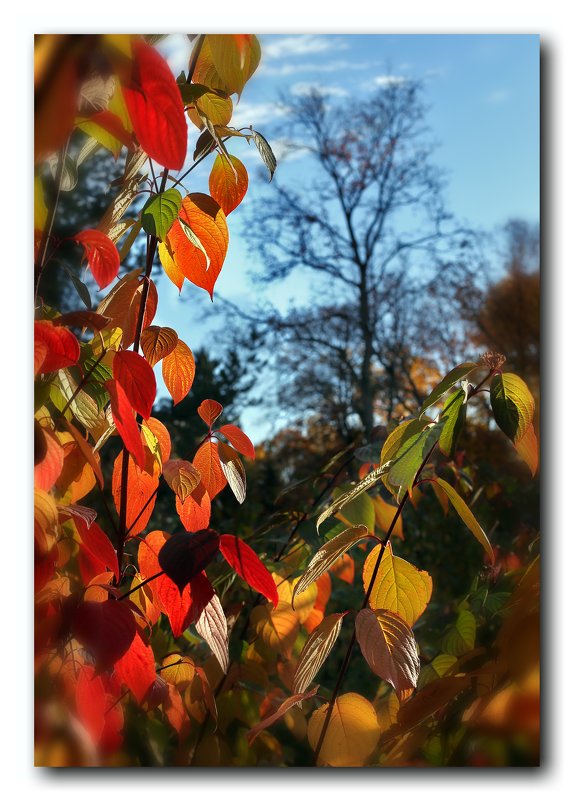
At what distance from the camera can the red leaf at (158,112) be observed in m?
0.55

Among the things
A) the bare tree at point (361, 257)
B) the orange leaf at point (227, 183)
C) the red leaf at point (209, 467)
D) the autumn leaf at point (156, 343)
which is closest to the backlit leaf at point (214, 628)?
Answer: the red leaf at point (209, 467)

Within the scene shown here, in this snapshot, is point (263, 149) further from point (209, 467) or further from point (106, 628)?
point (106, 628)

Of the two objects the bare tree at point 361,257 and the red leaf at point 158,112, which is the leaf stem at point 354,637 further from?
the bare tree at point 361,257

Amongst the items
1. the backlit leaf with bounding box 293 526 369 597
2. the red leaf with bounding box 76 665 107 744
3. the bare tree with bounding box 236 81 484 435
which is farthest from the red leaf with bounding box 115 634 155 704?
the bare tree with bounding box 236 81 484 435

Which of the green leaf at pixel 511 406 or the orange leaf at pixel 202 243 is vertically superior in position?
the orange leaf at pixel 202 243

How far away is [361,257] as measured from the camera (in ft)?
7.05

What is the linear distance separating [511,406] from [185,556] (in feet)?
0.97

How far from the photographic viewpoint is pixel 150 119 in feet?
1.83

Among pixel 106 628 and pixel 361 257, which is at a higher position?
pixel 361 257

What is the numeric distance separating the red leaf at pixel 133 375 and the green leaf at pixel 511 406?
0.93 ft

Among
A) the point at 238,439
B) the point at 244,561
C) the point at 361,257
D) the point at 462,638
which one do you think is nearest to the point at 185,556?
the point at 244,561
